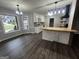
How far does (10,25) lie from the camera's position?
5215mm

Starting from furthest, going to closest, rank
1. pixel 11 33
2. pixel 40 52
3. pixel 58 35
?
pixel 11 33 < pixel 58 35 < pixel 40 52

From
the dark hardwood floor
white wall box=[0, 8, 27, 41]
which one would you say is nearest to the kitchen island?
the dark hardwood floor

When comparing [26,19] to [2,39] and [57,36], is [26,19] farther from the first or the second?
[57,36]

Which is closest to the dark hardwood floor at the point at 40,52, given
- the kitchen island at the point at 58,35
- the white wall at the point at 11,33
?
the kitchen island at the point at 58,35

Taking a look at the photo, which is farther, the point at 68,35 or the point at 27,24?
the point at 27,24

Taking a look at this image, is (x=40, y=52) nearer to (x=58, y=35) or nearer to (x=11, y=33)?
(x=58, y=35)

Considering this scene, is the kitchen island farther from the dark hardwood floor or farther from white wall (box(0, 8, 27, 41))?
white wall (box(0, 8, 27, 41))

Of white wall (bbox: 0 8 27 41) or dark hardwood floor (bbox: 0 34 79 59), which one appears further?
white wall (bbox: 0 8 27 41)

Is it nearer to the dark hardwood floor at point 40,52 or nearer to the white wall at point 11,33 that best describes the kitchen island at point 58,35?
the dark hardwood floor at point 40,52

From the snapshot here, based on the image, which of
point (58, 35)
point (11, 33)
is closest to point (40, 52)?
point (58, 35)

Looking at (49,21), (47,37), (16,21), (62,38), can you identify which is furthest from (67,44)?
(49,21)

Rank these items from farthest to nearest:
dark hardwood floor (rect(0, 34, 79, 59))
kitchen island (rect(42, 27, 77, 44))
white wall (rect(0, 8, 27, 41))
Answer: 1. white wall (rect(0, 8, 27, 41))
2. kitchen island (rect(42, 27, 77, 44))
3. dark hardwood floor (rect(0, 34, 79, 59))

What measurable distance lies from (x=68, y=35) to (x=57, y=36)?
72 cm

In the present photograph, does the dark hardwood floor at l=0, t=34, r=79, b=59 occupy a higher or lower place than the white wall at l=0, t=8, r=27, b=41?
lower
